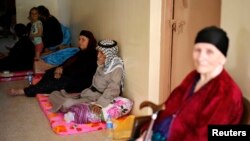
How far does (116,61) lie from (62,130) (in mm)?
847

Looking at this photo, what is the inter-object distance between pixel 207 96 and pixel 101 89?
196 cm

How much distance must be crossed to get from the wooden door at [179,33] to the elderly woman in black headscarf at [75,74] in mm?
1133

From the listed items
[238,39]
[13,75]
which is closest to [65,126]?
[238,39]

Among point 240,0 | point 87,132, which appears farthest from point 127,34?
point 240,0

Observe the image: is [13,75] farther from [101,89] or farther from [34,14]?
[101,89]

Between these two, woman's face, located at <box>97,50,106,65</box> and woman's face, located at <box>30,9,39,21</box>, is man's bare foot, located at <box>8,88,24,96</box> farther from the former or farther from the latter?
woman's face, located at <box>30,9,39,21</box>

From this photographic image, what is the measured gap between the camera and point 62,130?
3090mm

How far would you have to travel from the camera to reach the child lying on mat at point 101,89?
129 inches

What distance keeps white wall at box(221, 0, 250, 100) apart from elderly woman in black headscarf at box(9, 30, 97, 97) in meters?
2.06

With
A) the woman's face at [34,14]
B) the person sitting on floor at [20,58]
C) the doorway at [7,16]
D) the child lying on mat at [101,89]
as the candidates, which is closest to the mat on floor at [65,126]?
the child lying on mat at [101,89]

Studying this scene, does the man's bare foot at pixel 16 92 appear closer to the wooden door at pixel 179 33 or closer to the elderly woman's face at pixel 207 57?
the wooden door at pixel 179 33

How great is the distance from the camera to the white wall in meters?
1.87

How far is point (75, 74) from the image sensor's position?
3965mm

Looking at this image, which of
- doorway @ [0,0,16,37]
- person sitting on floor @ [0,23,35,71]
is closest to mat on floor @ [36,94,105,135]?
person sitting on floor @ [0,23,35,71]
